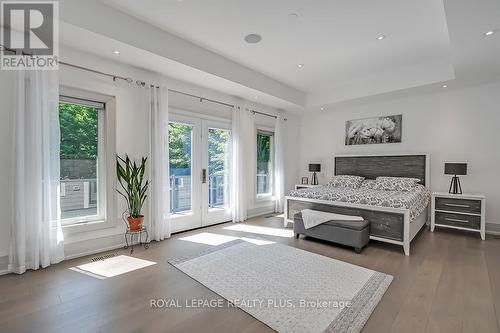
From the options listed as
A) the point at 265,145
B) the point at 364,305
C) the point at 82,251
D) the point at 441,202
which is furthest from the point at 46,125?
the point at 441,202

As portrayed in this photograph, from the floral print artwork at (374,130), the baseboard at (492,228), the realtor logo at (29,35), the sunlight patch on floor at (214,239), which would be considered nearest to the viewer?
the realtor logo at (29,35)

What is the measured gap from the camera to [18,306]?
205cm

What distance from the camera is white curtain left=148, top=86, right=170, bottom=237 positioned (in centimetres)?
382

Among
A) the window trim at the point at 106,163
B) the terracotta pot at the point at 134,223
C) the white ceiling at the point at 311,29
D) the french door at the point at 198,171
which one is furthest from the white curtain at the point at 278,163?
the window trim at the point at 106,163

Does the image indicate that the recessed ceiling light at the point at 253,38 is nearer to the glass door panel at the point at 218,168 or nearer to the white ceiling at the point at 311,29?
the white ceiling at the point at 311,29

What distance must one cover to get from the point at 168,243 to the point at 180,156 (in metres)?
1.55

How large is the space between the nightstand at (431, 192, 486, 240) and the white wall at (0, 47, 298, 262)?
16.3 ft

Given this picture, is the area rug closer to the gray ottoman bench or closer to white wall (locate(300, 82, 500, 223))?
the gray ottoman bench

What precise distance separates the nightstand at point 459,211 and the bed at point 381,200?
0.65 ft

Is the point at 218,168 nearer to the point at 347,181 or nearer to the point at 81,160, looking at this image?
the point at 81,160

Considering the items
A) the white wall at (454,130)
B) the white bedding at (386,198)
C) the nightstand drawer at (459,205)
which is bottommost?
the nightstand drawer at (459,205)

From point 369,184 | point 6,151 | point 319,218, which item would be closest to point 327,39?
point 319,218

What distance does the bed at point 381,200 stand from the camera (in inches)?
133

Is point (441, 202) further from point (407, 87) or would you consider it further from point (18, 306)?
point (18, 306)
